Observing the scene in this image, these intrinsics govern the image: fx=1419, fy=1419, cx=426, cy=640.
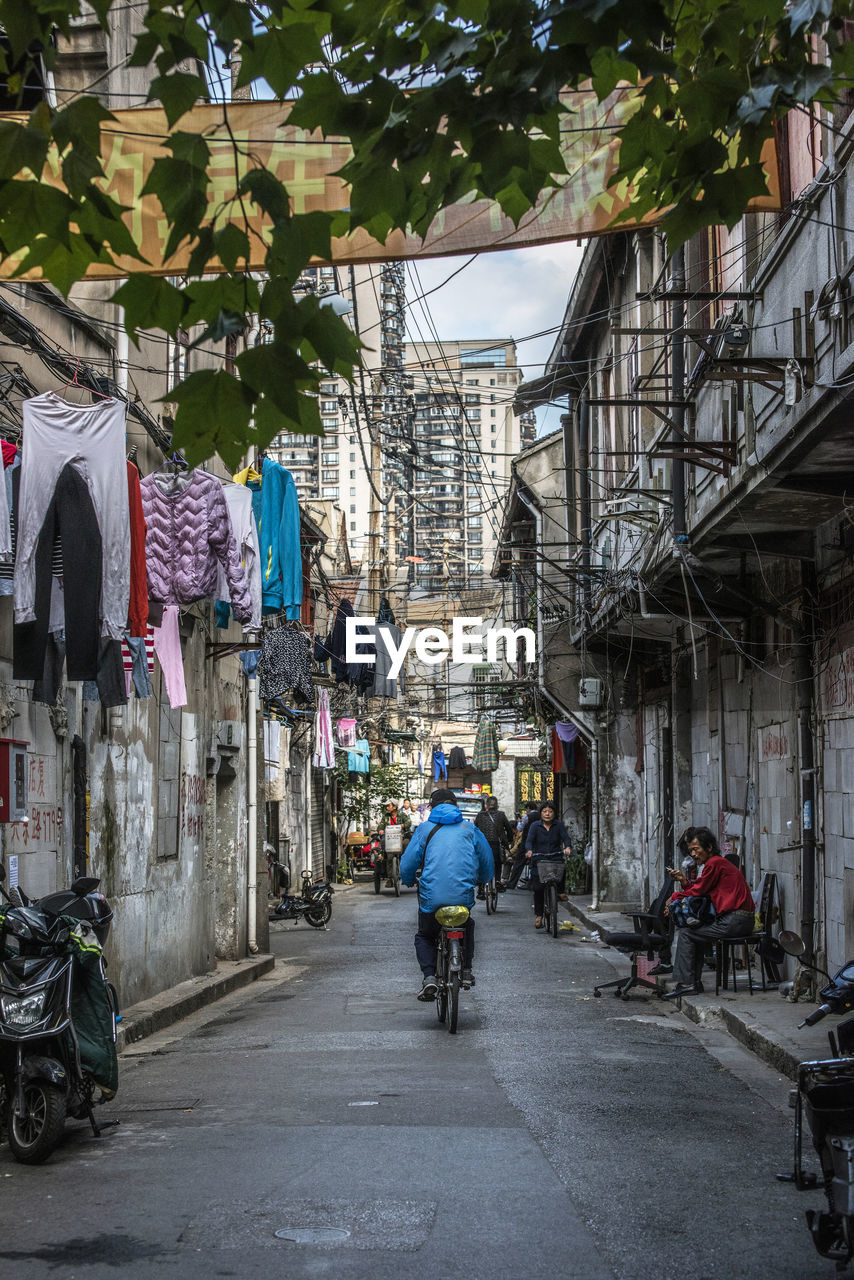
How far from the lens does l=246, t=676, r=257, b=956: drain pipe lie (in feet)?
61.6

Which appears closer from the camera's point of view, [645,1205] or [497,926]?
[645,1205]

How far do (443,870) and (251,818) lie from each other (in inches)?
300

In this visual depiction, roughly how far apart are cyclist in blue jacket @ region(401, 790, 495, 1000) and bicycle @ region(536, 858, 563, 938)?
908cm

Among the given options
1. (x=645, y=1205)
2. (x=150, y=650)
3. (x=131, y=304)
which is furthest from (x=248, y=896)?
(x=131, y=304)

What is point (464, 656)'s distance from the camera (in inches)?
1142

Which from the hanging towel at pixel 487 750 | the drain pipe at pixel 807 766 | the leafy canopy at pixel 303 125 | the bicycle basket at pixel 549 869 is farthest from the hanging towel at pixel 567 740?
the leafy canopy at pixel 303 125

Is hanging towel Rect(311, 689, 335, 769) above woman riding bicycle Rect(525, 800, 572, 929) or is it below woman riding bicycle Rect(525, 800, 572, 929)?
above

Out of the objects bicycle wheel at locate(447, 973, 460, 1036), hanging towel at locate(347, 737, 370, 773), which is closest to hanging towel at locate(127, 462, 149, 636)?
bicycle wheel at locate(447, 973, 460, 1036)

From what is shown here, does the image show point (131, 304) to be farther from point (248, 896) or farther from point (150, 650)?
point (248, 896)

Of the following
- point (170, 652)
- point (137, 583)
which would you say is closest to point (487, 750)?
point (170, 652)

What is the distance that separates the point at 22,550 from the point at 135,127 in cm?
284

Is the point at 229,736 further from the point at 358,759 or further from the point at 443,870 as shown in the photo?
the point at 358,759

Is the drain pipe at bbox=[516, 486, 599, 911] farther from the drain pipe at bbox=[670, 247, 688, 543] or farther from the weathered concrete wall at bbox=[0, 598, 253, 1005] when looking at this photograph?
the drain pipe at bbox=[670, 247, 688, 543]

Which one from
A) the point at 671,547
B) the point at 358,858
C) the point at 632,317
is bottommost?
the point at 358,858
